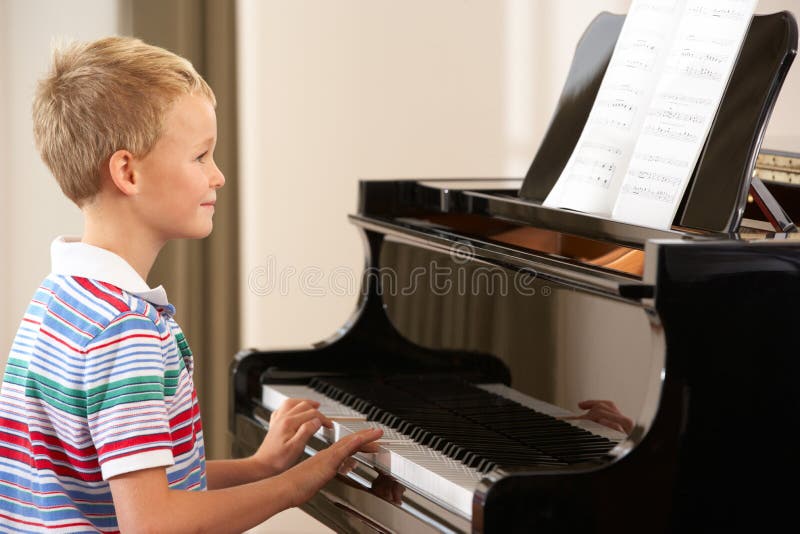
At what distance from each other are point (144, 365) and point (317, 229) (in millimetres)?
2499

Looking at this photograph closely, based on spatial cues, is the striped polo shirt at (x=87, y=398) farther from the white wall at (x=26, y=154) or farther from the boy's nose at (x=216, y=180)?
the white wall at (x=26, y=154)

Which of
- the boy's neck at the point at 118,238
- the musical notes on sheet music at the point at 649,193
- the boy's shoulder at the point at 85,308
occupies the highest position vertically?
the musical notes on sheet music at the point at 649,193

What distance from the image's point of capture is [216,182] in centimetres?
163

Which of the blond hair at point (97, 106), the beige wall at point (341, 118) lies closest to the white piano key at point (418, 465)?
the blond hair at point (97, 106)

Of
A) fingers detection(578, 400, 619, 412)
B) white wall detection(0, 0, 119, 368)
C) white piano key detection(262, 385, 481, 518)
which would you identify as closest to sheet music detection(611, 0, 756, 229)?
fingers detection(578, 400, 619, 412)

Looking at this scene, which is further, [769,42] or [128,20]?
[128,20]

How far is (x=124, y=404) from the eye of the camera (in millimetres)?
→ 1403

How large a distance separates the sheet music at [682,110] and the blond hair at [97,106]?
0.75 m

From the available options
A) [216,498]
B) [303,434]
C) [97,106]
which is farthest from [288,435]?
[97,106]

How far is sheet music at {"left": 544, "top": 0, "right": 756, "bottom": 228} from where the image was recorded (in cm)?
174

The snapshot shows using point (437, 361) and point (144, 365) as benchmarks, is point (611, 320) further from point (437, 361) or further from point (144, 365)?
point (144, 365)

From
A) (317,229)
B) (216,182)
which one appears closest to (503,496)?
(216,182)

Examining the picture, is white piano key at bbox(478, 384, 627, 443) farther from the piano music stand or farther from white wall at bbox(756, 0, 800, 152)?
white wall at bbox(756, 0, 800, 152)

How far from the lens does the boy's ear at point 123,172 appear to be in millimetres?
1514
